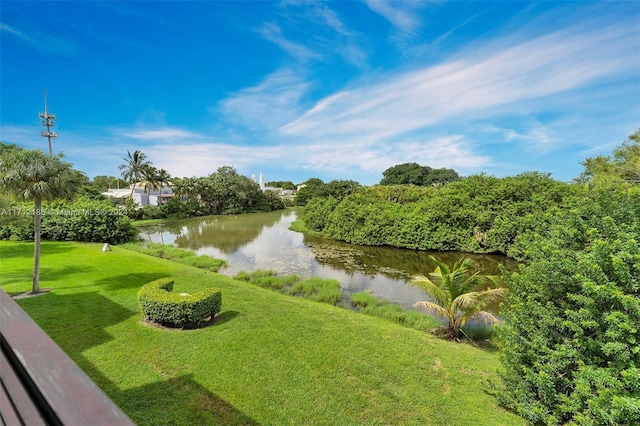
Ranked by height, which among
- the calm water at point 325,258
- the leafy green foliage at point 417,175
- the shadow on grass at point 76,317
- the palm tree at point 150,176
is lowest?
the calm water at point 325,258

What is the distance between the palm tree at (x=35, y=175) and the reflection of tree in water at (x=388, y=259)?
13.8m

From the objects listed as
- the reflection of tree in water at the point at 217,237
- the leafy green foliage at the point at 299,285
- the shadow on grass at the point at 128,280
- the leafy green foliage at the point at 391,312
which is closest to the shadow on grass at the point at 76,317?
the shadow on grass at the point at 128,280

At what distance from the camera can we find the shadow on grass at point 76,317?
7.24 meters

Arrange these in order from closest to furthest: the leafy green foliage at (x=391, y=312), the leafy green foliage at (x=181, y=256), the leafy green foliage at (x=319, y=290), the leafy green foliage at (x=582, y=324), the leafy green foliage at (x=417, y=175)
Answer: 1. the leafy green foliage at (x=582, y=324)
2. the leafy green foliage at (x=391, y=312)
3. the leafy green foliage at (x=319, y=290)
4. the leafy green foliage at (x=181, y=256)
5. the leafy green foliage at (x=417, y=175)

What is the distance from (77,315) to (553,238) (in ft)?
37.7

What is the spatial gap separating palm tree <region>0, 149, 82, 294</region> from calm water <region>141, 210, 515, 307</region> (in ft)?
30.1

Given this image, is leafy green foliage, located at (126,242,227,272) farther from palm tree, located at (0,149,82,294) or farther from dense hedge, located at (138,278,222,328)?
palm tree, located at (0,149,82,294)

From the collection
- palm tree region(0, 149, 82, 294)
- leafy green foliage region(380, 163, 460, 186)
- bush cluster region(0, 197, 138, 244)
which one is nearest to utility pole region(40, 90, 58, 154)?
bush cluster region(0, 197, 138, 244)

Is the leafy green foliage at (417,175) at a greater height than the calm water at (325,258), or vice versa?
the leafy green foliage at (417,175)

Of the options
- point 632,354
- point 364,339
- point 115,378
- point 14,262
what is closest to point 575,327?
point 632,354

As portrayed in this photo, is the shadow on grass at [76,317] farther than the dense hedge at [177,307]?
No

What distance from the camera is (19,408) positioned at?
0.97m

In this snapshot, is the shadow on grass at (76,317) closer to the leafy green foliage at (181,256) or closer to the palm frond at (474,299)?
Result: the leafy green foliage at (181,256)

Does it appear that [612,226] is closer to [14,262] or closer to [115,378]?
[115,378]
